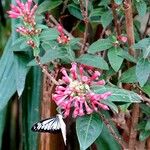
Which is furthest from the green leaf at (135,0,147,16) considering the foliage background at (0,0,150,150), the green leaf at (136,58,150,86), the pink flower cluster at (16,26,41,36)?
the pink flower cluster at (16,26,41,36)

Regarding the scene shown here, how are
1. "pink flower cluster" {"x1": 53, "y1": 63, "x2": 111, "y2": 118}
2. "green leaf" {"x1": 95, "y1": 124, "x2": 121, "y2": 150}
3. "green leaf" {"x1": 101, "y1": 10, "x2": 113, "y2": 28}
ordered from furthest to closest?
"green leaf" {"x1": 95, "y1": 124, "x2": 121, "y2": 150}, "green leaf" {"x1": 101, "y1": 10, "x2": 113, "y2": 28}, "pink flower cluster" {"x1": 53, "y1": 63, "x2": 111, "y2": 118}

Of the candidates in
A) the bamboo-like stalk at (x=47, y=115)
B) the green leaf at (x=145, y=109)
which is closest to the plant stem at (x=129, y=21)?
the green leaf at (x=145, y=109)

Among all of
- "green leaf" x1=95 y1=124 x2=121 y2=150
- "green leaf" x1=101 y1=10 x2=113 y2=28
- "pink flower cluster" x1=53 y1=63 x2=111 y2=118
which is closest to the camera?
"pink flower cluster" x1=53 y1=63 x2=111 y2=118

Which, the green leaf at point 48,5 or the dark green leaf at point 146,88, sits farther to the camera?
the green leaf at point 48,5

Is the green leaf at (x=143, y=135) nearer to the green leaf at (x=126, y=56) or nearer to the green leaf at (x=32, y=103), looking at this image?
the green leaf at (x=126, y=56)

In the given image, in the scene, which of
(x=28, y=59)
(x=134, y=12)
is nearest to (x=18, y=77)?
(x=28, y=59)

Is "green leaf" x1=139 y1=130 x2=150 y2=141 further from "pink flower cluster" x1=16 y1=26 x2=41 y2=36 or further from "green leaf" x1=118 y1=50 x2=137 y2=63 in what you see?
"pink flower cluster" x1=16 y1=26 x2=41 y2=36

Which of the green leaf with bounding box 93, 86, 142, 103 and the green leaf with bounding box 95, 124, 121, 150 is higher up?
the green leaf with bounding box 93, 86, 142, 103
